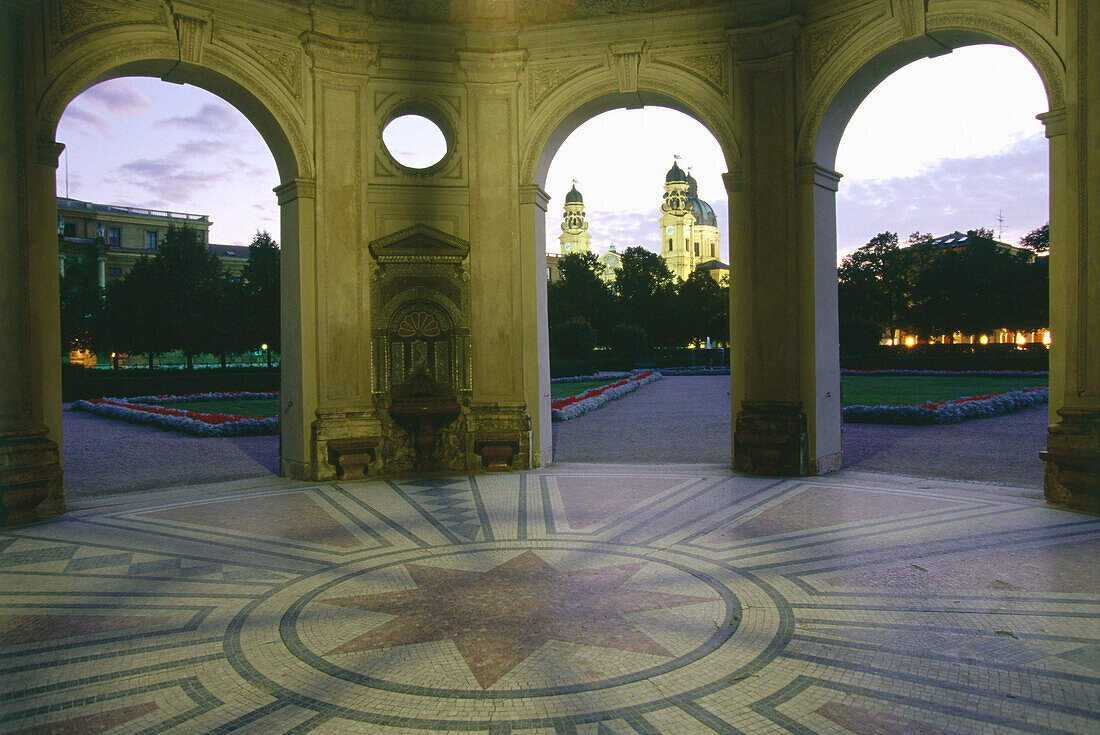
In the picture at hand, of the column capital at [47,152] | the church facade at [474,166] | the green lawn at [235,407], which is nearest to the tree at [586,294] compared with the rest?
the green lawn at [235,407]

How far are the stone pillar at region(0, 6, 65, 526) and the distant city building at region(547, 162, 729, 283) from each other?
102m

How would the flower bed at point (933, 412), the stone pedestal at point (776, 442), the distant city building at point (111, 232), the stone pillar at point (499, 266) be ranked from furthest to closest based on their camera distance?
the distant city building at point (111, 232) < the flower bed at point (933, 412) < the stone pillar at point (499, 266) < the stone pedestal at point (776, 442)

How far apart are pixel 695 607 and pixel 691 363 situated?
168 ft

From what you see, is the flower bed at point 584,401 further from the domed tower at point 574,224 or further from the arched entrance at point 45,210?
the domed tower at point 574,224

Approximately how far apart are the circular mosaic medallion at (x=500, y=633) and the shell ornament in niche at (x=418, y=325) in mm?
4989

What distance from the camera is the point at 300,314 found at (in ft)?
32.4

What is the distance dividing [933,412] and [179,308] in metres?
33.6

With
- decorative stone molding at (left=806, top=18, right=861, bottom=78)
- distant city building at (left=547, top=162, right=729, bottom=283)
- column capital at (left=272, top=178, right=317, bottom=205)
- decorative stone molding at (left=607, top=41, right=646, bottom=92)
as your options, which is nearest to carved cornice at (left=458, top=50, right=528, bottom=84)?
decorative stone molding at (left=607, top=41, right=646, bottom=92)

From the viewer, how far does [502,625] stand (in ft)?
14.5

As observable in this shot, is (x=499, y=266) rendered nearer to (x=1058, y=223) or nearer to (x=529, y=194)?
(x=529, y=194)

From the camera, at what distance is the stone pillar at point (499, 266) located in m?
10.5

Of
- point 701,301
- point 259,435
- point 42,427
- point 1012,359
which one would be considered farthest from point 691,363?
point 42,427

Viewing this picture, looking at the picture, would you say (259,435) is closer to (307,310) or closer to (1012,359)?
(307,310)

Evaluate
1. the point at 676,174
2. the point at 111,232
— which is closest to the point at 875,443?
the point at 111,232
